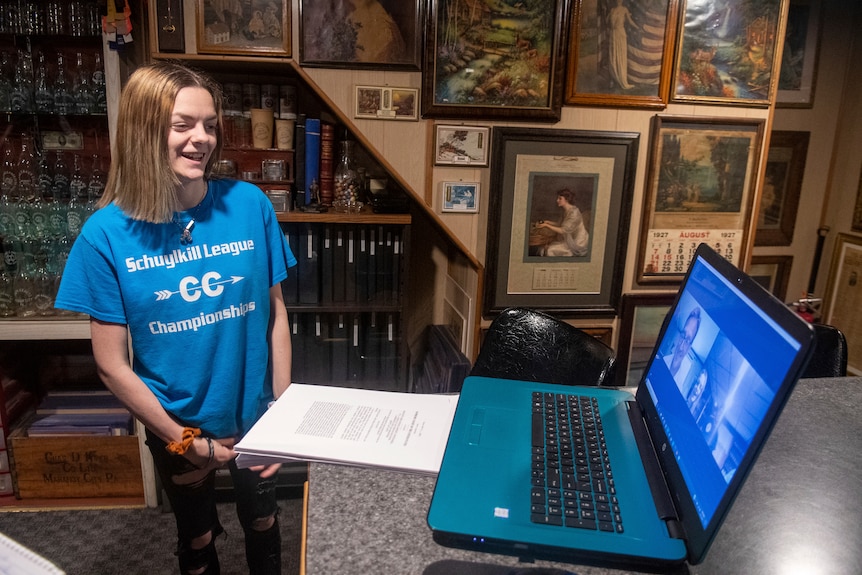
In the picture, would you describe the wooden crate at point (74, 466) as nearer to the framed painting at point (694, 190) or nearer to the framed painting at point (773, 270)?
the framed painting at point (694, 190)

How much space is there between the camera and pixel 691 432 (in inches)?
28.3

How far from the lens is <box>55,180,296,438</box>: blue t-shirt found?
122cm

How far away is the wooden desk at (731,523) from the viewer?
2.17ft

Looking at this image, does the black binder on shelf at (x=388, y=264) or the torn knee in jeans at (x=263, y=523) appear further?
the black binder on shelf at (x=388, y=264)

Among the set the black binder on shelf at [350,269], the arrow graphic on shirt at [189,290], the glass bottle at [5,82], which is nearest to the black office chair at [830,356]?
the arrow graphic on shirt at [189,290]

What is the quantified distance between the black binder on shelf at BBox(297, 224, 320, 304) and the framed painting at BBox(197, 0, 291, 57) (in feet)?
2.11

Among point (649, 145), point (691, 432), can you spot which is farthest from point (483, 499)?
point (649, 145)

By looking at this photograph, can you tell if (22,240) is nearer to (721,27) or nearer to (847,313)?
(721,27)

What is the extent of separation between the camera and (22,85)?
6.98 feet

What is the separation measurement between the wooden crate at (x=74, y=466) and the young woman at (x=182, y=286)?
0.99m

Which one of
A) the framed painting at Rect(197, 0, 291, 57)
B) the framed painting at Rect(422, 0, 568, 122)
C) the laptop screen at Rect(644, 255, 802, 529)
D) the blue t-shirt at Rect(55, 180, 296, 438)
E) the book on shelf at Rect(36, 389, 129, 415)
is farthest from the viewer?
the book on shelf at Rect(36, 389, 129, 415)

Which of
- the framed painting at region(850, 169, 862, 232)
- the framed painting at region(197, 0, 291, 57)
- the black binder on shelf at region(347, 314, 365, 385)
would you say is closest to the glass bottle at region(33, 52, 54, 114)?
the framed painting at region(197, 0, 291, 57)

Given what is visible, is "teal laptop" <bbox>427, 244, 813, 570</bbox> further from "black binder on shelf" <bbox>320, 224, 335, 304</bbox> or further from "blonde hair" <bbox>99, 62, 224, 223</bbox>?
"black binder on shelf" <bbox>320, 224, 335, 304</bbox>

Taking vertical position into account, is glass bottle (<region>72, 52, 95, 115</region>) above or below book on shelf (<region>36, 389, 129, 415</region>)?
above
